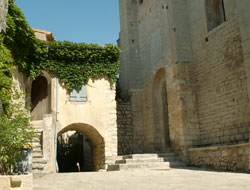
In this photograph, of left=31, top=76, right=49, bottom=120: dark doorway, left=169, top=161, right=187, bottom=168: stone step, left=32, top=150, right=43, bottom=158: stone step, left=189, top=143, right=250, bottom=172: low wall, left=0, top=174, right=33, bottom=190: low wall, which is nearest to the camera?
left=0, top=174, right=33, bottom=190: low wall

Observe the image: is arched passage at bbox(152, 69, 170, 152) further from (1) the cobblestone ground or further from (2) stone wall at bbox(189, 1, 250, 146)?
(1) the cobblestone ground

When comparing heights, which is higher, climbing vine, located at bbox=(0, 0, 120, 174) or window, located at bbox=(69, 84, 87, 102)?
climbing vine, located at bbox=(0, 0, 120, 174)

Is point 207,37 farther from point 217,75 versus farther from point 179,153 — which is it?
point 179,153

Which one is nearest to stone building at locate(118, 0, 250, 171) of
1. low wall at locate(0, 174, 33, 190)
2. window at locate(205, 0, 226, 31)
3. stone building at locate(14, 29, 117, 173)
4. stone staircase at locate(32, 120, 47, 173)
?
window at locate(205, 0, 226, 31)

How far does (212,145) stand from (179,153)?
1541 millimetres

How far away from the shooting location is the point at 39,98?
14.2 metres

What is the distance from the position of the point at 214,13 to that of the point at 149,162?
22.1ft

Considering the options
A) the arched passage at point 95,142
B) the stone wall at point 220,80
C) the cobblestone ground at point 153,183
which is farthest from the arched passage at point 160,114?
the cobblestone ground at point 153,183

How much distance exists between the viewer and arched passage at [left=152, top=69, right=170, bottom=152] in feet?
49.3

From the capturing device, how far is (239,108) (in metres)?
10.4

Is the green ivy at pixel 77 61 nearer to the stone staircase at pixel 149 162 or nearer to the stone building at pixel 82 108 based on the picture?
the stone building at pixel 82 108

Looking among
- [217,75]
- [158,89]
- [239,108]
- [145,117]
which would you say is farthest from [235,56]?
[145,117]

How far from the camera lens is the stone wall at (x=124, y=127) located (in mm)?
15648

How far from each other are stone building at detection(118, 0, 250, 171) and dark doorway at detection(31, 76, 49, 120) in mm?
4023
